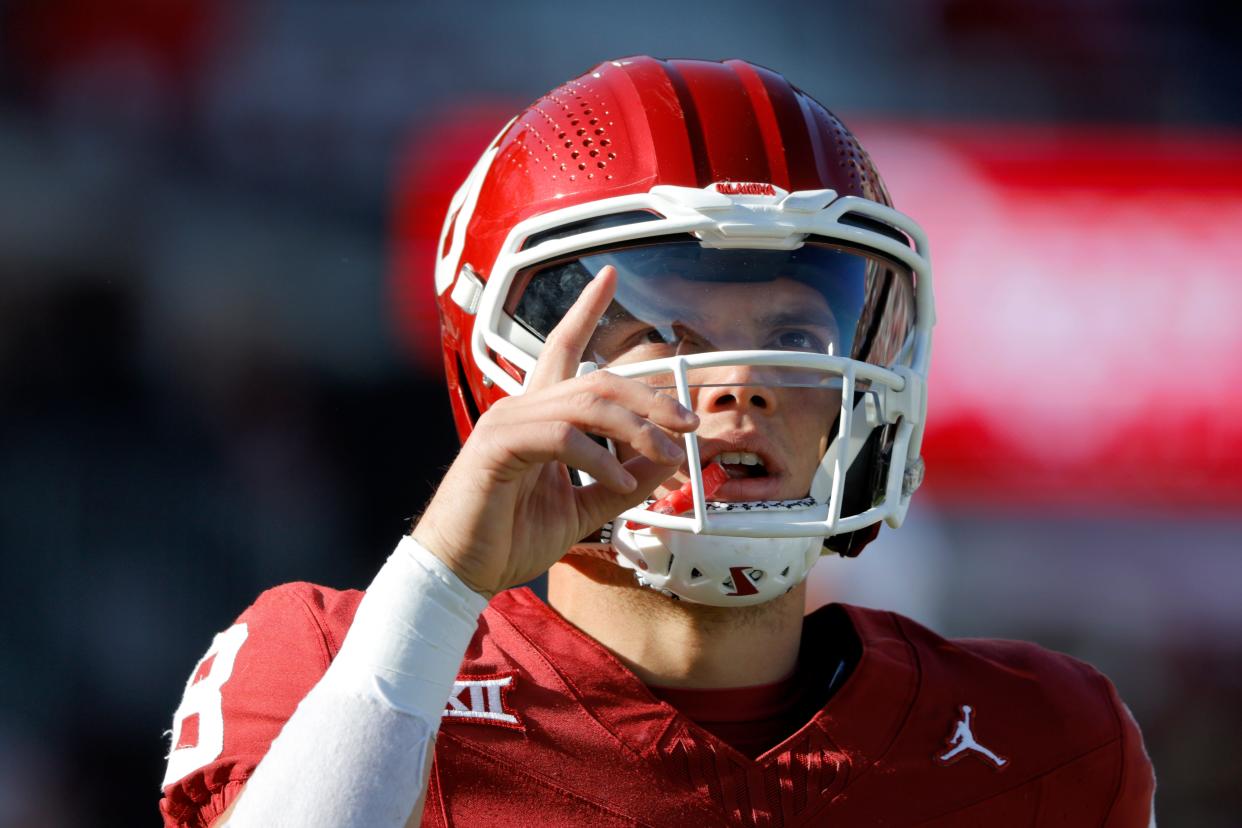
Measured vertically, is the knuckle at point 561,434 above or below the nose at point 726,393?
above

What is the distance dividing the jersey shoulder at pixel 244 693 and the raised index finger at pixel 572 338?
→ 354 mm

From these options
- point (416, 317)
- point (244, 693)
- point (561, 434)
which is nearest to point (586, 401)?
point (561, 434)

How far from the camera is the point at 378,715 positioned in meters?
1.04

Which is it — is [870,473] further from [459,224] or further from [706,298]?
[459,224]

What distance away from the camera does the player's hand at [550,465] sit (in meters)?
0.99

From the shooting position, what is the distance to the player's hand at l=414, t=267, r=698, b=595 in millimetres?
990

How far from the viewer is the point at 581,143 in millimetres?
1424

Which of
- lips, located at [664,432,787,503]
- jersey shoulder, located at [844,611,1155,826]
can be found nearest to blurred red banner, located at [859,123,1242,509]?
jersey shoulder, located at [844,611,1155,826]

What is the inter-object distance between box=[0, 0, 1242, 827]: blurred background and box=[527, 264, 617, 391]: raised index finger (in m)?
1.72

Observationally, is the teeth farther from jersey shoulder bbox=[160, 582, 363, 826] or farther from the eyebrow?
jersey shoulder bbox=[160, 582, 363, 826]

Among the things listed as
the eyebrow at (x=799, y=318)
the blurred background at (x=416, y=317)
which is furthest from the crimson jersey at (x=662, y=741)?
the blurred background at (x=416, y=317)

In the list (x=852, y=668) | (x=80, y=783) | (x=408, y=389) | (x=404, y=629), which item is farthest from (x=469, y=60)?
(x=404, y=629)

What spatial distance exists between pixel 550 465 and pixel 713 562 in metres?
0.23

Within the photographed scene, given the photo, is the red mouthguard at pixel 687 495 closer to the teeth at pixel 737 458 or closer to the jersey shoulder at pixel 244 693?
the teeth at pixel 737 458
